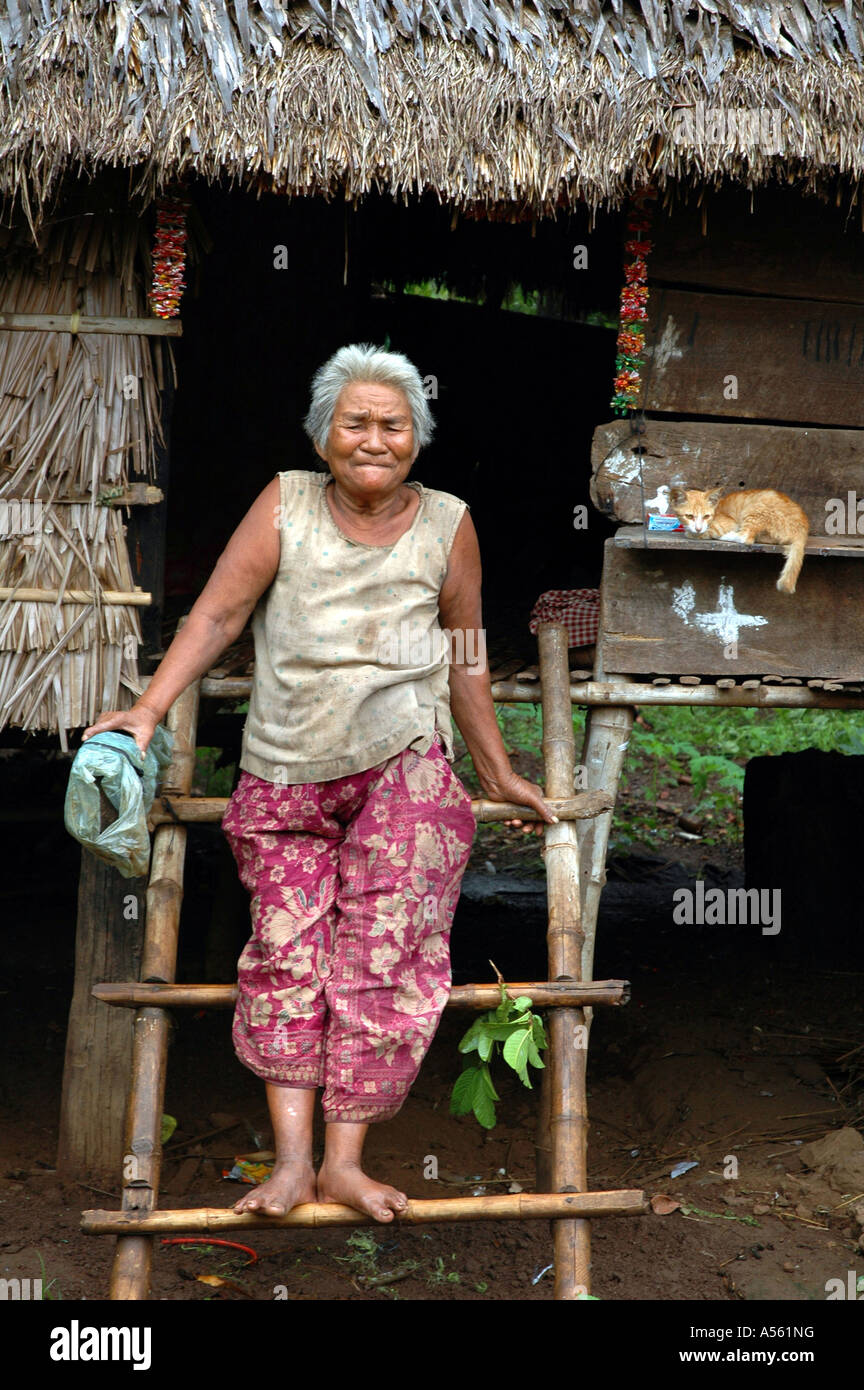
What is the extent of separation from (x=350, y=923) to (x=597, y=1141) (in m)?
1.71

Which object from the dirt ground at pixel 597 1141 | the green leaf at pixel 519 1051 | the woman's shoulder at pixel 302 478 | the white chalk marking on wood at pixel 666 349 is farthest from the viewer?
the white chalk marking on wood at pixel 666 349

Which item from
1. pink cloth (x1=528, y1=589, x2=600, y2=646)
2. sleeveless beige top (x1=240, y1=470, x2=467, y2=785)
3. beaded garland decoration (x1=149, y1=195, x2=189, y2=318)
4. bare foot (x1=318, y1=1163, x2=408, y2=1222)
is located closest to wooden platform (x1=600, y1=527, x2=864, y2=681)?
pink cloth (x1=528, y1=589, x2=600, y2=646)

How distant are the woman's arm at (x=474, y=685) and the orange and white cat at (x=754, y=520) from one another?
2.56ft

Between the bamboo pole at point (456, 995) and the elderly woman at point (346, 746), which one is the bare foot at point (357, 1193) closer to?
the elderly woman at point (346, 746)

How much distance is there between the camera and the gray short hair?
2.94 metres

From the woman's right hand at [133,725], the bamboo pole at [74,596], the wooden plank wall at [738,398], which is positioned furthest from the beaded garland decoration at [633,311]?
the woman's right hand at [133,725]

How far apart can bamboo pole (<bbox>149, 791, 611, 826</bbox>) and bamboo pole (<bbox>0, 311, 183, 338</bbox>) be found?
1334 millimetres

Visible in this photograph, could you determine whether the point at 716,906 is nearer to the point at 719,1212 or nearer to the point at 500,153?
the point at 719,1212

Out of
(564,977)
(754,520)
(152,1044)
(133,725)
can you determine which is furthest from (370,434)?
(152,1044)

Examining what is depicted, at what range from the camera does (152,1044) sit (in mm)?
2773

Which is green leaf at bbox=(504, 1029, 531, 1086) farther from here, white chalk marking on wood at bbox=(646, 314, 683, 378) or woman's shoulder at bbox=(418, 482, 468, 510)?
white chalk marking on wood at bbox=(646, 314, 683, 378)

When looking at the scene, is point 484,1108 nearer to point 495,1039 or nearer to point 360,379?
point 495,1039

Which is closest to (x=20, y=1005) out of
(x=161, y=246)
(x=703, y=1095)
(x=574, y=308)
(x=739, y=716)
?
(x=703, y=1095)

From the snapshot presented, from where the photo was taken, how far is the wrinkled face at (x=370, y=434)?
292 centimetres
